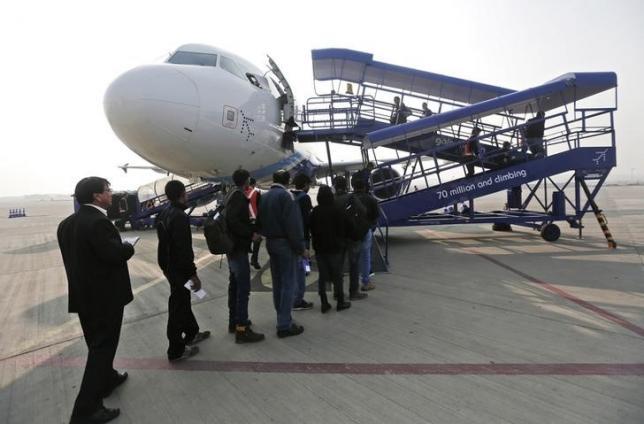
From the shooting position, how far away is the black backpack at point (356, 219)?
4.99m

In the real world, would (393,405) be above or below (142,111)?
below

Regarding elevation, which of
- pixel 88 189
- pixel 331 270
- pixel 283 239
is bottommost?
pixel 331 270

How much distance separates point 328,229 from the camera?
15.4ft

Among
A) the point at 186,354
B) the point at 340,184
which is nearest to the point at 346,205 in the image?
the point at 340,184

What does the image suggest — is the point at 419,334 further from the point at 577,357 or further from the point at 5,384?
the point at 5,384

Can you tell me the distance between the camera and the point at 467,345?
11.8ft

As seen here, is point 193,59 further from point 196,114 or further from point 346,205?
point 346,205

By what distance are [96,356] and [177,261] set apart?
1.03 metres

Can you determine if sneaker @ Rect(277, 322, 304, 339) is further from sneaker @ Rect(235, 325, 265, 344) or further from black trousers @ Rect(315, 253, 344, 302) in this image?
black trousers @ Rect(315, 253, 344, 302)

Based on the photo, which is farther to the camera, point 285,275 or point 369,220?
point 369,220

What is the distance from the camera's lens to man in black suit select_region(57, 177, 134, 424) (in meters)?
2.60

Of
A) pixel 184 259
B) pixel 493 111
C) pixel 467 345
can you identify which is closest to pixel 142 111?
pixel 184 259

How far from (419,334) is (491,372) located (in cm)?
95

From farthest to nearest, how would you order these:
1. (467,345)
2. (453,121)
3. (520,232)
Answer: (520,232), (453,121), (467,345)
